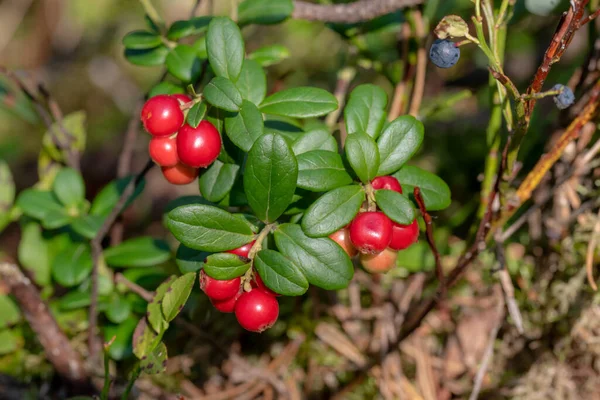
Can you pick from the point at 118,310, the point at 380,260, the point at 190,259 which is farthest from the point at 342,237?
the point at 118,310

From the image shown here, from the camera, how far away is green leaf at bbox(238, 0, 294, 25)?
5.17 ft

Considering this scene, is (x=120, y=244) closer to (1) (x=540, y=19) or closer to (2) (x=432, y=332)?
(2) (x=432, y=332)

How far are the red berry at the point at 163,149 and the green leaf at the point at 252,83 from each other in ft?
0.62

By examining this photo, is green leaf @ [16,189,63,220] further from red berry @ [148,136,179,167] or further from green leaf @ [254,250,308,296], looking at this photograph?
green leaf @ [254,250,308,296]

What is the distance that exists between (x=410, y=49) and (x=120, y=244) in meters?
1.09

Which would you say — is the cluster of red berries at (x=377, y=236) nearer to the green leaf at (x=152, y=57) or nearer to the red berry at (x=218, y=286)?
the red berry at (x=218, y=286)

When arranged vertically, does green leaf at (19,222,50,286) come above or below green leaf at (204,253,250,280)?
below

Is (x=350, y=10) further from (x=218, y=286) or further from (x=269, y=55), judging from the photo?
(x=218, y=286)

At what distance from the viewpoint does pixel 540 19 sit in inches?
112

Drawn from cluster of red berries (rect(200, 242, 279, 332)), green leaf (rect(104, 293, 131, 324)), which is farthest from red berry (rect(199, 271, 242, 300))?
green leaf (rect(104, 293, 131, 324))

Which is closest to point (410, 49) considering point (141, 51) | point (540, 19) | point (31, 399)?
point (141, 51)

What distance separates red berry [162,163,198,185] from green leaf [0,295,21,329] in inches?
35.2

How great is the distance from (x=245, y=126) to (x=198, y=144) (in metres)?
0.10

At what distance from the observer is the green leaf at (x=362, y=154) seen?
1132 mm
